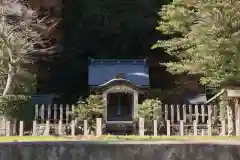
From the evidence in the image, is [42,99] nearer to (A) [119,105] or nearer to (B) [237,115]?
(A) [119,105]

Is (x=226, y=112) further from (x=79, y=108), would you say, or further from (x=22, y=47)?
(x=22, y=47)

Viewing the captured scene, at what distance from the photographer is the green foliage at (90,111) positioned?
15.2 metres

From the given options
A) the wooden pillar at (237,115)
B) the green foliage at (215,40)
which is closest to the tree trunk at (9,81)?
the green foliage at (215,40)

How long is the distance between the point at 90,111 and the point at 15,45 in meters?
4.06

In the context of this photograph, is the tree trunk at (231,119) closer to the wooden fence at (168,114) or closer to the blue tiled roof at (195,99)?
the wooden fence at (168,114)

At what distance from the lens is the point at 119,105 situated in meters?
17.6

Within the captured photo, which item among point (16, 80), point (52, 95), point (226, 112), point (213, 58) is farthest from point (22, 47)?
point (226, 112)

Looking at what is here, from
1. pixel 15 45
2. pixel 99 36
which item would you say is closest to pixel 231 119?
pixel 15 45

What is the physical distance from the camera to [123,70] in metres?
18.8

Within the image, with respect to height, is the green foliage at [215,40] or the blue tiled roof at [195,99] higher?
the green foliage at [215,40]

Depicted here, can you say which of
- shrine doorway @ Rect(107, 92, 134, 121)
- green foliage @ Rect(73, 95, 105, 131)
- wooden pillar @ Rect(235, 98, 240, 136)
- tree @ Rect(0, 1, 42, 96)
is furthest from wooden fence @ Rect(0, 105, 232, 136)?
shrine doorway @ Rect(107, 92, 134, 121)

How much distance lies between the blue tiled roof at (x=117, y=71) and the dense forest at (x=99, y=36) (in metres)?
2.36

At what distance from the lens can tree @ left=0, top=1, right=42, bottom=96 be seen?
49.6 feet

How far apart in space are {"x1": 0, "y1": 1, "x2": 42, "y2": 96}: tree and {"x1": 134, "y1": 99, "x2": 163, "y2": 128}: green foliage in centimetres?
482
